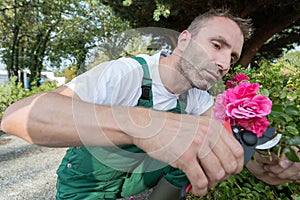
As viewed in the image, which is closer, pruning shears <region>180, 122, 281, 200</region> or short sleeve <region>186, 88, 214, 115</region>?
pruning shears <region>180, 122, 281, 200</region>

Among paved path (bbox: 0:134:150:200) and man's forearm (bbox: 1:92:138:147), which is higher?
man's forearm (bbox: 1:92:138:147)

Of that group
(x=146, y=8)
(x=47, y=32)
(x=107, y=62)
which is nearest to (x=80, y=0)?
(x=47, y=32)

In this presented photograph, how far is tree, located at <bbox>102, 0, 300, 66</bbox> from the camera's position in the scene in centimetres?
516

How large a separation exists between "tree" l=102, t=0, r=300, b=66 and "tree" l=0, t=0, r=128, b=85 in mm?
5037

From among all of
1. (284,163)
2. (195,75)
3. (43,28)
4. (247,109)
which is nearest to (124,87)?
(195,75)

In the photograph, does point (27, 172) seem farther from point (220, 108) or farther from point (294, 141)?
point (294, 141)

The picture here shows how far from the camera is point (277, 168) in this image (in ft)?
3.03

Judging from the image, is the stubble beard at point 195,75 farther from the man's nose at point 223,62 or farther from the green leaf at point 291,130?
the green leaf at point 291,130

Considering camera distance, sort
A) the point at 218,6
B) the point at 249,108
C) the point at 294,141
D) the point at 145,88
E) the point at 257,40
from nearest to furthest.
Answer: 1. the point at 249,108
2. the point at 294,141
3. the point at 145,88
4. the point at 218,6
5. the point at 257,40

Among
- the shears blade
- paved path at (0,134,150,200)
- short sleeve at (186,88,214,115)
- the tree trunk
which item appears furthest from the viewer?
the tree trunk

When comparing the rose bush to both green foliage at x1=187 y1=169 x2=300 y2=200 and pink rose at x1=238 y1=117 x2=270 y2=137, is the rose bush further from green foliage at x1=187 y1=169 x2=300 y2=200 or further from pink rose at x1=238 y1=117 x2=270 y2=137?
green foliage at x1=187 y1=169 x2=300 y2=200

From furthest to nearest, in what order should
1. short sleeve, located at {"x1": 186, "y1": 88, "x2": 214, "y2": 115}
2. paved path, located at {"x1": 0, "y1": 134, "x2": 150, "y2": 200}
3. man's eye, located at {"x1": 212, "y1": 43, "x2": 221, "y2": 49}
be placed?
paved path, located at {"x1": 0, "y1": 134, "x2": 150, "y2": 200} < short sleeve, located at {"x1": 186, "y1": 88, "x2": 214, "y2": 115} < man's eye, located at {"x1": 212, "y1": 43, "x2": 221, "y2": 49}

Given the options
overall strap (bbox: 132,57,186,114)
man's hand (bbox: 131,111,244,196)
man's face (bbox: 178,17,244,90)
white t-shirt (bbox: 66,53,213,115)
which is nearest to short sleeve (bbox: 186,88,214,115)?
white t-shirt (bbox: 66,53,213,115)

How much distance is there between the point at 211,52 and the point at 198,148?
2.09ft
